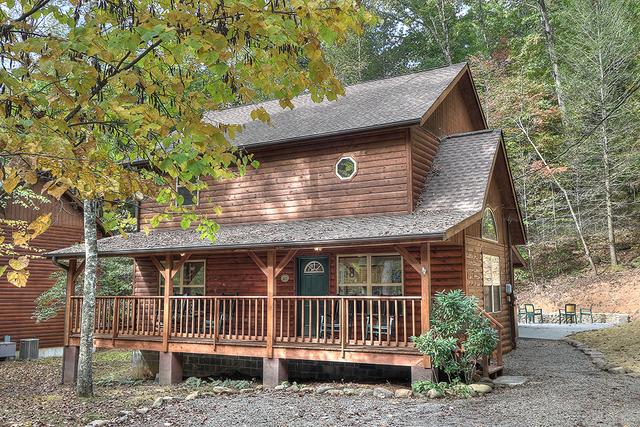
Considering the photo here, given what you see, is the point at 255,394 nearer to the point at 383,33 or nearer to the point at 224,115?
the point at 224,115

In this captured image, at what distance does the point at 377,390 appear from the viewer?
10008 mm

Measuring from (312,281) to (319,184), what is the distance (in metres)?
2.37

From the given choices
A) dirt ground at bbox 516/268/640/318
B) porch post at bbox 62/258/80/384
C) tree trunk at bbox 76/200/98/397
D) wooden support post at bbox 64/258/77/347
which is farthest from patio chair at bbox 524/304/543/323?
tree trunk at bbox 76/200/98/397

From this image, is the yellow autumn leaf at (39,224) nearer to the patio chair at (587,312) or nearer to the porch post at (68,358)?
the porch post at (68,358)

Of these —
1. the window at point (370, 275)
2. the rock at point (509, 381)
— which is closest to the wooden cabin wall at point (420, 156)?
the window at point (370, 275)

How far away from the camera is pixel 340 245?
10523 millimetres

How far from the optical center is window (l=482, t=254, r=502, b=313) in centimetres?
1330

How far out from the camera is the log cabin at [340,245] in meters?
10.9

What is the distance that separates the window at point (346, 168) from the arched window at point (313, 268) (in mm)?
2146

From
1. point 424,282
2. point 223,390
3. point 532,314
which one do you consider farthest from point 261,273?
point 532,314

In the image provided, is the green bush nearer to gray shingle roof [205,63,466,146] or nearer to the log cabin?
the log cabin

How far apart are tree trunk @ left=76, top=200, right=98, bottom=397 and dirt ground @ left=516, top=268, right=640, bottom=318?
65.4 ft

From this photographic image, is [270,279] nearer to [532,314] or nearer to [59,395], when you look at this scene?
[59,395]

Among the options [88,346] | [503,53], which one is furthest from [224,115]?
[503,53]
